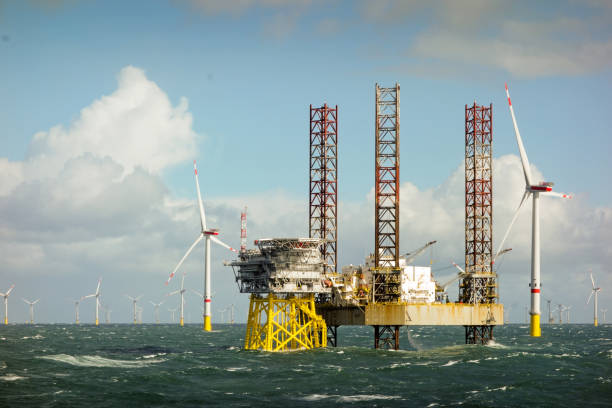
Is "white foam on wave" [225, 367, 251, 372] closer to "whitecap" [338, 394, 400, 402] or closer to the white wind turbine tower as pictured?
"whitecap" [338, 394, 400, 402]

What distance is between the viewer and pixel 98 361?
85250 mm

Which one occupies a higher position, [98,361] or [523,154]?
[523,154]

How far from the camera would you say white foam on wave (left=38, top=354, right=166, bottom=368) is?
80.2 meters

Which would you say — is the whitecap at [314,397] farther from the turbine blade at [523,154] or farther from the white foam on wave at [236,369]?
the turbine blade at [523,154]

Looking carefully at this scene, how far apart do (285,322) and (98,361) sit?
20.6 metres

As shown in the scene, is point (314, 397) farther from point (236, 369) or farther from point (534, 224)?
point (534, 224)

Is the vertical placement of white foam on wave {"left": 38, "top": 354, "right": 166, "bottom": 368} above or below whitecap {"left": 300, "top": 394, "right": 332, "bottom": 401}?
below

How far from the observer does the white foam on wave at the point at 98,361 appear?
80188 mm

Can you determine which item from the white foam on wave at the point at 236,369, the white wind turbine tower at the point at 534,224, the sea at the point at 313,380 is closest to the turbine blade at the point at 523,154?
the white wind turbine tower at the point at 534,224

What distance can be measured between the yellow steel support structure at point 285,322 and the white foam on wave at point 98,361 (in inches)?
442

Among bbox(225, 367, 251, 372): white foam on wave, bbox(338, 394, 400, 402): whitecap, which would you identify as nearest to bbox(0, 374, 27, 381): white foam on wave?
bbox(225, 367, 251, 372): white foam on wave

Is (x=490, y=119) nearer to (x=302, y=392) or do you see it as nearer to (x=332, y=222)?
(x=332, y=222)

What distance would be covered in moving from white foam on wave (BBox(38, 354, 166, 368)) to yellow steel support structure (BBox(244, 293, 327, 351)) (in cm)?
1122

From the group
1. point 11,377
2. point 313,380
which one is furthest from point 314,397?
point 11,377
